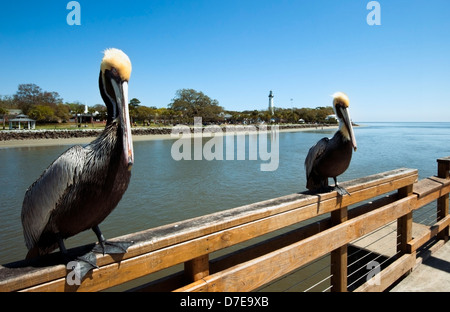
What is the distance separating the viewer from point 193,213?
8.55 m

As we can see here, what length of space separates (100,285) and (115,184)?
1.62ft

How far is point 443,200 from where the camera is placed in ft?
12.3

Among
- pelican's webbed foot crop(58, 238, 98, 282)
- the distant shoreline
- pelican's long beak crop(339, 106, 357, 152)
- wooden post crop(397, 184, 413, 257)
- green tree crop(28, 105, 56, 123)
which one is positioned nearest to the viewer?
pelican's webbed foot crop(58, 238, 98, 282)

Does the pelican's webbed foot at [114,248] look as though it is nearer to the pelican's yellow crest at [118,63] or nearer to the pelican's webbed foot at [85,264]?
the pelican's webbed foot at [85,264]

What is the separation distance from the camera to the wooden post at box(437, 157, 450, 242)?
12.0 ft

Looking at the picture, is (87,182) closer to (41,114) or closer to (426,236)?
(426,236)

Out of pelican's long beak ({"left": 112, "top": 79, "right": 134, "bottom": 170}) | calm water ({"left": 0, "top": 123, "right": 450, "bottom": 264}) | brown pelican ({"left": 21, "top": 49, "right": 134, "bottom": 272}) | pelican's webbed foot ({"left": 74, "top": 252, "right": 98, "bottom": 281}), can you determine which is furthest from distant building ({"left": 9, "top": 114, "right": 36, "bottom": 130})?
pelican's webbed foot ({"left": 74, "top": 252, "right": 98, "bottom": 281})

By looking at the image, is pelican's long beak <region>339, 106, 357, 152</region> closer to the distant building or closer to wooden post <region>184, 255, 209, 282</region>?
wooden post <region>184, 255, 209, 282</region>

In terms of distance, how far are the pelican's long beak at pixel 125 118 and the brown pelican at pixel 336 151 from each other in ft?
6.37

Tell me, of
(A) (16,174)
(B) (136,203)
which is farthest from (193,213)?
(A) (16,174)

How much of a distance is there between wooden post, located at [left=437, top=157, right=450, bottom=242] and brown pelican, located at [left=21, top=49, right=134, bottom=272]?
397 centimetres

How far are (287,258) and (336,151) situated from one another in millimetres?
1419

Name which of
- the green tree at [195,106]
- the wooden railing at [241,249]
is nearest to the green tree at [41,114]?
the green tree at [195,106]

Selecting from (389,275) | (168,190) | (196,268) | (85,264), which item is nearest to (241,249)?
(196,268)
